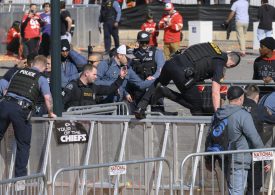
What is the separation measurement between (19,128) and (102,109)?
1669mm

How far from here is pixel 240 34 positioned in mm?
28812

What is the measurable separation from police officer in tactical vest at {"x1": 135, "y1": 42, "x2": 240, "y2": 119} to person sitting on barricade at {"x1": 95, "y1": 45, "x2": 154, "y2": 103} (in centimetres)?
99

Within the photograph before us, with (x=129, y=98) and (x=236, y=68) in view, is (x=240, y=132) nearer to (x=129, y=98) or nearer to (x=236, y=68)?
(x=129, y=98)

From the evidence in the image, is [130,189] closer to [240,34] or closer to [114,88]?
[114,88]

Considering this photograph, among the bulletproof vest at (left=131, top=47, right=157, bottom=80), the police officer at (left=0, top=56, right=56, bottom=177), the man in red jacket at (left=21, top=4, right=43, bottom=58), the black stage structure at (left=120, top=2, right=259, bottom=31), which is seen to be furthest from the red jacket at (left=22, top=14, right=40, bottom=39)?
the police officer at (left=0, top=56, right=56, bottom=177)

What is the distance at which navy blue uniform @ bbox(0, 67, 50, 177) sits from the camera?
43.3 feet

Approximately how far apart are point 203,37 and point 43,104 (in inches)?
668

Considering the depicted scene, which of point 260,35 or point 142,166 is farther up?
point 260,35

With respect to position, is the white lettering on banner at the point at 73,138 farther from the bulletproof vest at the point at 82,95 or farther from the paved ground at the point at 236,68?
the paved ground at the point at 236,68

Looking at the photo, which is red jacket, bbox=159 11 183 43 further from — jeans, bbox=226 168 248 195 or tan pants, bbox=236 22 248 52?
jeans, bbox=226 168 248 195

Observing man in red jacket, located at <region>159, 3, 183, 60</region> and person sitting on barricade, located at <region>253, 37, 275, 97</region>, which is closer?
person sitting on barricade, located at <region>253, 37, 275, 97</region>

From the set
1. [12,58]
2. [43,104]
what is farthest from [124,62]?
[12,58]

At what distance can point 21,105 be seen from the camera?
1337cm

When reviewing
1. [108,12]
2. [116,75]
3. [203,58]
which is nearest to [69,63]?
[116,75]
